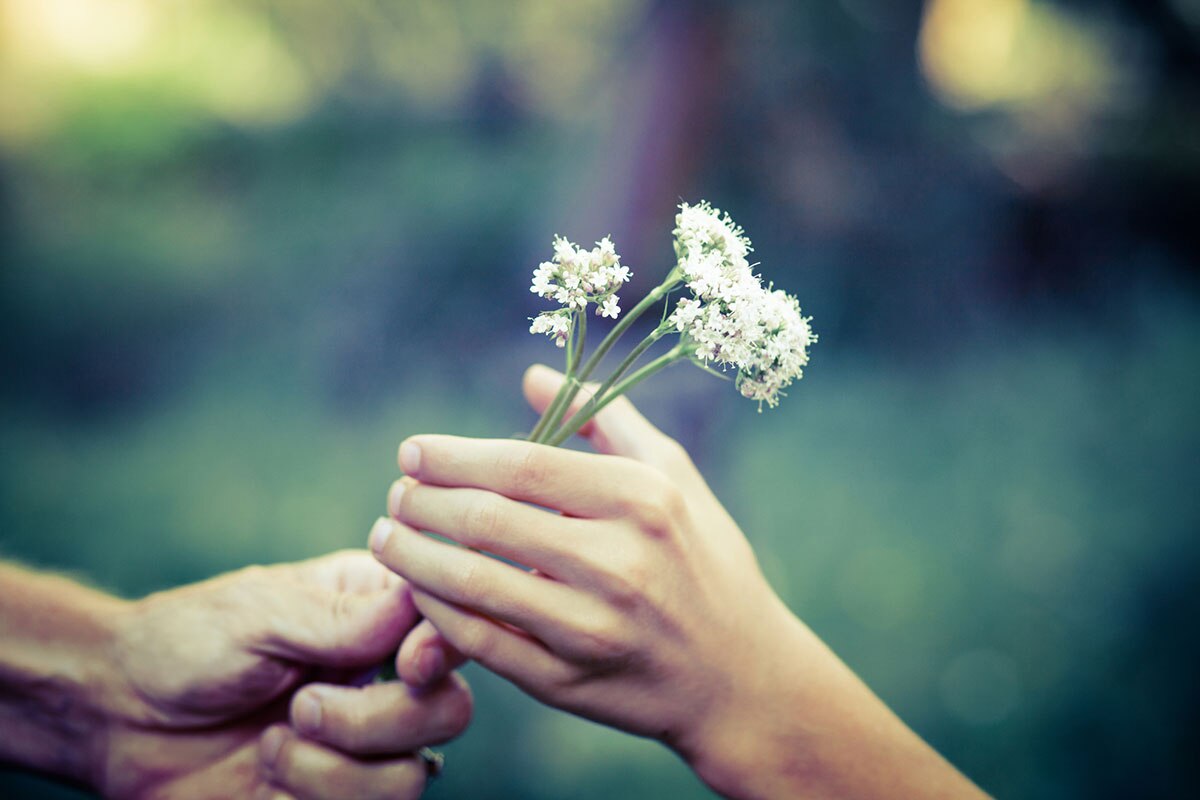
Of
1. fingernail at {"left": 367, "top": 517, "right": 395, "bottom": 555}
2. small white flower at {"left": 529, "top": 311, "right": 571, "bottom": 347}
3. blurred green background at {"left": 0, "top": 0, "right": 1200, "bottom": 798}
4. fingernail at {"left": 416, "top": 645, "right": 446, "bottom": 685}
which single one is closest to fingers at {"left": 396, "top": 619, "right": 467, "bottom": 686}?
fingernail at {"left": 416, "top": 645, "right": 446, "bottom": 685}

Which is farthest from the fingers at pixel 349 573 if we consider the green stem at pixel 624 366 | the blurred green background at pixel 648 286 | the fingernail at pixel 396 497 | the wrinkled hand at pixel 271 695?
the blurred green background at pixel 648 286

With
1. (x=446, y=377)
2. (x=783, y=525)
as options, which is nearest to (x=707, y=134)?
(x=446, y=377)

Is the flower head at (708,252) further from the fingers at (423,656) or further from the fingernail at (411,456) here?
Answer: the fingers at (423,656)

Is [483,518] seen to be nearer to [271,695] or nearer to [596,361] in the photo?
[596,361]

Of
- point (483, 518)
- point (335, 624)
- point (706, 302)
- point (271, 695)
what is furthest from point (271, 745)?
point (706, 302)

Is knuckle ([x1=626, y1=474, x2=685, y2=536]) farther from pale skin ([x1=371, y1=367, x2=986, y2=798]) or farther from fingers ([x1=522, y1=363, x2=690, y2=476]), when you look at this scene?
fingers ([x1=522, y1=363, x2=690, y2=476])

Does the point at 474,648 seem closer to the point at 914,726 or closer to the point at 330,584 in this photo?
the point at 330,584
